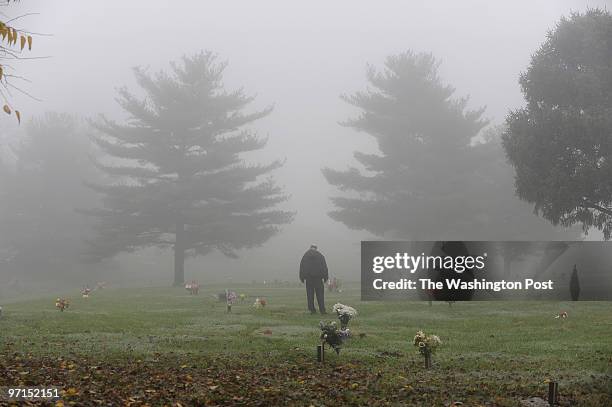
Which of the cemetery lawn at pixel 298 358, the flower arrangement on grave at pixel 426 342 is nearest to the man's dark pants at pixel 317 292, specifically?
the cemetery lawn at pixel 298 358

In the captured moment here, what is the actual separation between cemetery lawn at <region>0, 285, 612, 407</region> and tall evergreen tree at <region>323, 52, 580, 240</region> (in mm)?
24309

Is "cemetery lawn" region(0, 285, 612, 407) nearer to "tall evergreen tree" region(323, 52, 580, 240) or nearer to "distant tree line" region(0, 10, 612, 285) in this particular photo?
"distant tree line" region(0, 10, 612, 285)

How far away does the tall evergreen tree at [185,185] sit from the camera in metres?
41.3

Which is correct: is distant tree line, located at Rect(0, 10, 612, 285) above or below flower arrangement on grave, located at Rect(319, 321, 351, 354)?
above

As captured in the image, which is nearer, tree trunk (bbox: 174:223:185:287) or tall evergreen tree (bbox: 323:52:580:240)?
tree trunk (bbox: 174:223:185:287)

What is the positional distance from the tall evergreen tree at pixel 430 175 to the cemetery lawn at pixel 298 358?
24.3m

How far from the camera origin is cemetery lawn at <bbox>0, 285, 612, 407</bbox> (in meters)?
9.29

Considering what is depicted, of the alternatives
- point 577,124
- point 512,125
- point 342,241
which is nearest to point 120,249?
point 512,125

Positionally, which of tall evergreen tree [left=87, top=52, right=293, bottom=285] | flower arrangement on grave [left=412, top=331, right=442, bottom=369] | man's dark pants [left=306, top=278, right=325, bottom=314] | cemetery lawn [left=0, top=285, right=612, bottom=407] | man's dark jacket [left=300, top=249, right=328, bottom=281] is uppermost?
tall evergreen tree [left=87, top=52, right=293, bottom=285]

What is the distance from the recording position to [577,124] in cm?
2622

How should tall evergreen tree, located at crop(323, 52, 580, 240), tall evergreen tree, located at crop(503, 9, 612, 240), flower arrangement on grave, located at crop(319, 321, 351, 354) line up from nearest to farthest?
flower arrangement on grave, located at crop(319, 321, 351, 354) → tall evergreen tree, located at crop(503, 9, 612, 240) → tall evergreen tree, located at crop(323, 52, 580, 240)

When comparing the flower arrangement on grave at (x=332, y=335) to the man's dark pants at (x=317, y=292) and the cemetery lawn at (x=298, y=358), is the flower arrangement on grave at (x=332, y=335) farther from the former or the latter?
the man's dark pants at (x=317, y=292)

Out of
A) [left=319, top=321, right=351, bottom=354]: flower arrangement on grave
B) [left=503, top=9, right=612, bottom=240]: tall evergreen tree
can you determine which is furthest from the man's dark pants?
[left=503, top=9, right=612, bottom=240]: tall evergreen tree

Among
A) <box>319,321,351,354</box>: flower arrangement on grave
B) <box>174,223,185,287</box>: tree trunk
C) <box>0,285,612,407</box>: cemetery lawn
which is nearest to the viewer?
<box>0,285,612,407</box>: cemetery lawn
